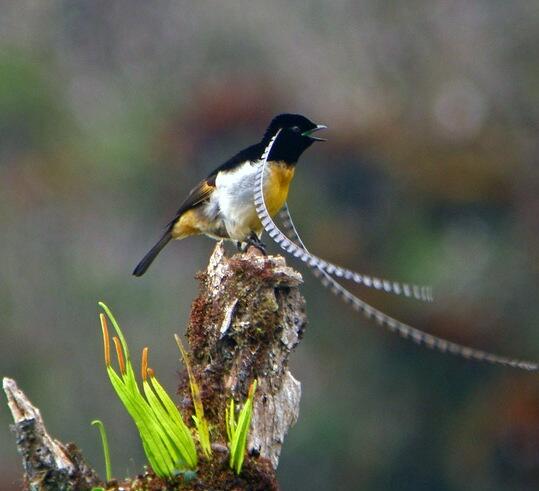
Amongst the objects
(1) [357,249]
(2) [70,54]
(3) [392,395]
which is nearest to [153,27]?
(2) [70,54]

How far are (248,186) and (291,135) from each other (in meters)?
0.43

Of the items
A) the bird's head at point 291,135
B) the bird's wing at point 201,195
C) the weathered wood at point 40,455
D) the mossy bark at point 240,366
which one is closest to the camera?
the weathered wood at point 40,455

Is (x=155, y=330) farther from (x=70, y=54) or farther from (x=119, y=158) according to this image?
(x=70, y=54)

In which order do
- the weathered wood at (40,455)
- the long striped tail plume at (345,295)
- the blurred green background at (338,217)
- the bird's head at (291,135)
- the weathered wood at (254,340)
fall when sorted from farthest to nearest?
the blurred green background at (338,217)
the bird's head at (291,135)
the weathered wood at (254,340)
the weathered wood at (40,455)
the long striped tail plume at (345,295)

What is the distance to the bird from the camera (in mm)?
8422

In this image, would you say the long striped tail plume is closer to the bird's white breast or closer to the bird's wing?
the bird's white breast

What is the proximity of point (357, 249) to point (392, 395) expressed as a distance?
1963 millimetres

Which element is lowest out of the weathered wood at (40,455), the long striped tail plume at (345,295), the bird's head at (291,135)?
the weathered wood at (40,455)

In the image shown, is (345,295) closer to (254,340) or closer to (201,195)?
(254,340)

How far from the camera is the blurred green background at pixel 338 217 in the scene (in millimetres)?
18703

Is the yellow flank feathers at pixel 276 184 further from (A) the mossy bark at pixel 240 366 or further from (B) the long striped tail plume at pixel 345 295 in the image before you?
(A) the mossy bark at pixel 240 366

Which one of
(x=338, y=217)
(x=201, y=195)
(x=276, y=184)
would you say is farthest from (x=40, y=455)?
(x=338, y=217)

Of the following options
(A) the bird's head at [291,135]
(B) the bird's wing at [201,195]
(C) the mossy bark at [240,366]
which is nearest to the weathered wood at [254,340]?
(C) the mossy bark at [240,366]

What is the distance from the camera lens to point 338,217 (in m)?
19.8
